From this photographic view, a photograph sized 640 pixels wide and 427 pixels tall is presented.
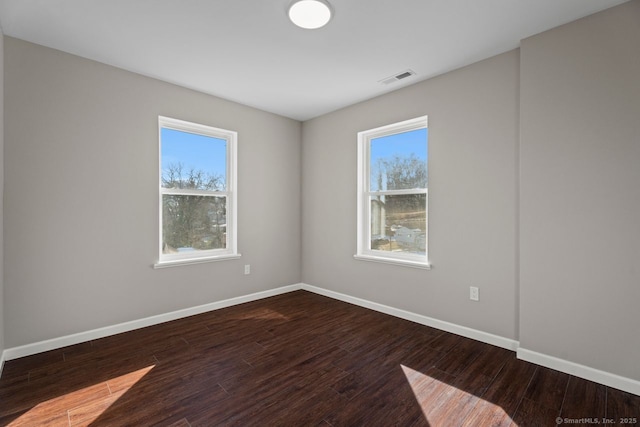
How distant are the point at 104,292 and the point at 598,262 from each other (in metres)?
4.02

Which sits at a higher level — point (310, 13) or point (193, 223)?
point (310, 13)

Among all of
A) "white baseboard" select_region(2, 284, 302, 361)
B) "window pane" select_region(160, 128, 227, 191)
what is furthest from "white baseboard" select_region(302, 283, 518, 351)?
"window pane" select_region(160, 128, 227, 191)

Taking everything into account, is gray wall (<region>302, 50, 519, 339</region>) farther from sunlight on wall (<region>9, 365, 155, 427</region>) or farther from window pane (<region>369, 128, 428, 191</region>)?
sunlight on wall (<region>9, 365, 155, 427</region>)

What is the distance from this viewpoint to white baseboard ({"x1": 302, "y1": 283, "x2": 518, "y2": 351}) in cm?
263

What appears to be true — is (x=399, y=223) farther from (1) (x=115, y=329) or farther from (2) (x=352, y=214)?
(1) (x=115, y=329)

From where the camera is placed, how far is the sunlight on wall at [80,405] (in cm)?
172

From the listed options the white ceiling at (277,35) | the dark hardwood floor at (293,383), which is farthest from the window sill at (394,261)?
the white ceiling at (277,35)

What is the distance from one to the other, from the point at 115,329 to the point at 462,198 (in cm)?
352

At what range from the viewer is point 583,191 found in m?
2.16

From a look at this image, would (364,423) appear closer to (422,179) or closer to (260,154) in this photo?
(422,179)

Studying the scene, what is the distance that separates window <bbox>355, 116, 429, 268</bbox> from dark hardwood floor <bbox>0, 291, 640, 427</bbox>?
3.13 feet

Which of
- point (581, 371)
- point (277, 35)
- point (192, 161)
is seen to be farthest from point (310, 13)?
point (581, 371)

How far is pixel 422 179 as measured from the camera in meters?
3.32

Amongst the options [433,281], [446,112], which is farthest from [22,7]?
[433,281]
